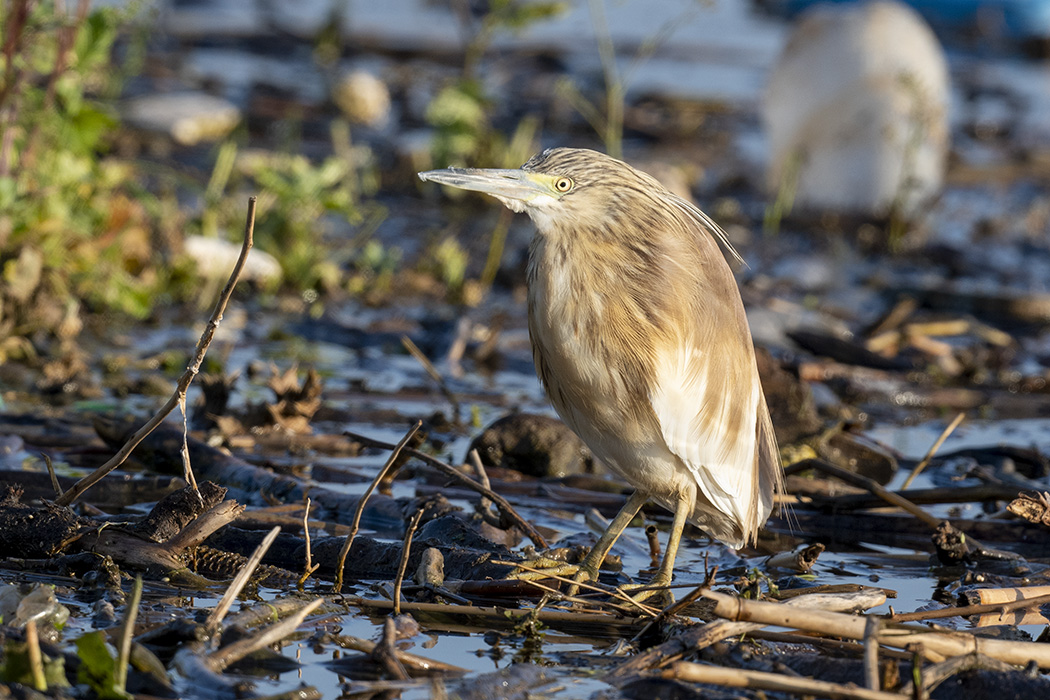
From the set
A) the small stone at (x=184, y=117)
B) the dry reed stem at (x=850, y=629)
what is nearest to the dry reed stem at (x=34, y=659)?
the dry reed stem at (x=850, y=629)

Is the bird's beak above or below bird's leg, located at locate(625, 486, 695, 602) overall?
above

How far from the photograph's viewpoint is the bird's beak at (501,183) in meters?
3.30

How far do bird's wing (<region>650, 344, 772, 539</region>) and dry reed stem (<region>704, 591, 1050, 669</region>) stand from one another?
2.27ft

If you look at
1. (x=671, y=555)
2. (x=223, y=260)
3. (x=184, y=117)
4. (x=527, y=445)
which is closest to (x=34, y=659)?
(x=671, y=555)

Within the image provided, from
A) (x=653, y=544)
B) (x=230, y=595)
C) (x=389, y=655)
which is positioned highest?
(x=230, y=595)

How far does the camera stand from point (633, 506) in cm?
381

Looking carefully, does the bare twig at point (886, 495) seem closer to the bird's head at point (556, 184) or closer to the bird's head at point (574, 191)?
the bird's head at point (574, 191)

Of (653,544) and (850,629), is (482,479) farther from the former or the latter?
(850,629)

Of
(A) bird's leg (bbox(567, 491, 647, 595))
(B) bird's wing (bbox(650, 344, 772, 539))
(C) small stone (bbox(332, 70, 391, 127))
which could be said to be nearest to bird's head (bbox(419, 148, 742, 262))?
(B) bird's wing (bbox(650, 344, 772, 539))

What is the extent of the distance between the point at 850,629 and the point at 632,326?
952 mm

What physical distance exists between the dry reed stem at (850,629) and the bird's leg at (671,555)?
0.59 m

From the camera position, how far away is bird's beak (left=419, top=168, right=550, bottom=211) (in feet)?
10.8

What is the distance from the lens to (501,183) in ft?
10.8

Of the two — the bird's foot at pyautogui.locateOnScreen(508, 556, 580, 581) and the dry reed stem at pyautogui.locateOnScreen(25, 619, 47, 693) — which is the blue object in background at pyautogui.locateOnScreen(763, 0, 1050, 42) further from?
the dry reed stem at pyautogui.locateOnScreen(25, 619, 47, 693)
